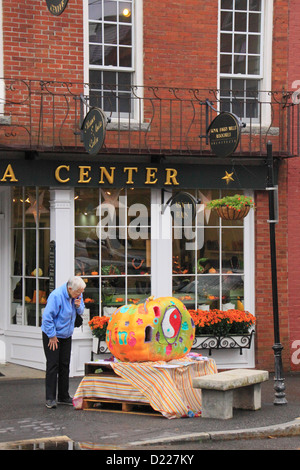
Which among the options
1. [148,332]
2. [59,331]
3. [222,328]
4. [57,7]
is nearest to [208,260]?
[222,328]

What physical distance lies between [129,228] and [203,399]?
13.6 feet

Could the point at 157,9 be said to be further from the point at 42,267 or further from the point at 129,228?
the point at 42,267

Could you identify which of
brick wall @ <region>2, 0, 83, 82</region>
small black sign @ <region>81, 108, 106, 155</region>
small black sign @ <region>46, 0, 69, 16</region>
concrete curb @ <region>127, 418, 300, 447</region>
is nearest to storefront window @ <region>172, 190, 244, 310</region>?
small black sign @ <region>81, 108, 106, 155</region>

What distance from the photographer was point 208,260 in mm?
12922

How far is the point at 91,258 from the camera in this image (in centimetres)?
1243

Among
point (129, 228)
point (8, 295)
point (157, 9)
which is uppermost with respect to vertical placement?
point (157, 9)

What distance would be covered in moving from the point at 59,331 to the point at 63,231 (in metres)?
2.76

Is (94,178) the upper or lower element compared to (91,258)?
upper

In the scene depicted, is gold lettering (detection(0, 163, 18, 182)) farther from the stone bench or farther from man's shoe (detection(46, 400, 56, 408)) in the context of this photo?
the stone bench

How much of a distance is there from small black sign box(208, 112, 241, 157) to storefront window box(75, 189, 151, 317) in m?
1.55

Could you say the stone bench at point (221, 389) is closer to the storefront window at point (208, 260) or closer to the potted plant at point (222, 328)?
the potted plant at point (222, 328)

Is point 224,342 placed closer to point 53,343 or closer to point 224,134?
point 224,134

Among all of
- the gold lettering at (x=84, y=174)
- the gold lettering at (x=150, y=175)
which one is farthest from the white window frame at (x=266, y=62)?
the gold lettering at (x=84, y=174)
